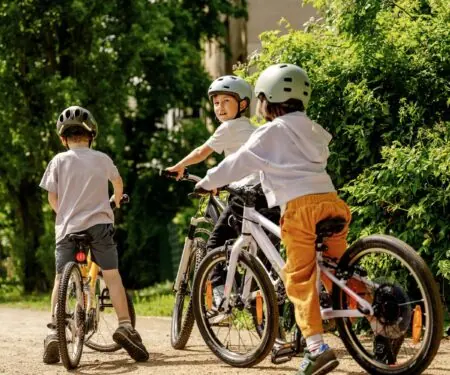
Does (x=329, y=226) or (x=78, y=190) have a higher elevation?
(x=78, y=190)

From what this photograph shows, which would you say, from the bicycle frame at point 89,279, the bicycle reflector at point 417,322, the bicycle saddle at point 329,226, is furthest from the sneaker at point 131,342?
the bicycle reflector at point 417,322

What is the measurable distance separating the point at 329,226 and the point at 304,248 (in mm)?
182

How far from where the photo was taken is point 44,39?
21.1 meters

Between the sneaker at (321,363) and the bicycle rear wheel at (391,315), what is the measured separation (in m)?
0.28

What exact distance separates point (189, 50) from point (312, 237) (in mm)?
17982

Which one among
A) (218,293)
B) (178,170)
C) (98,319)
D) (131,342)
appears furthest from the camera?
(98,319)

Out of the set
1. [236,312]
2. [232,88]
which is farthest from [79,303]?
[232,88]

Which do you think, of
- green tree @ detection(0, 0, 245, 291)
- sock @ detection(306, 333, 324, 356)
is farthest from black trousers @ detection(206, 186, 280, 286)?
green tree @ detection(0, 0, 245, 291)

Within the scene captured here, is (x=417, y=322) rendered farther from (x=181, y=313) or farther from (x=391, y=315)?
(x=181, y=313)

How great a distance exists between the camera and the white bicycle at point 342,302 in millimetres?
6176

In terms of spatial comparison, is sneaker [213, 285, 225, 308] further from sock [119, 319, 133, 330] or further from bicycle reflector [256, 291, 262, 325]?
sock [119, 319, 133, 330]

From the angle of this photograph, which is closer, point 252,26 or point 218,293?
point 218,293

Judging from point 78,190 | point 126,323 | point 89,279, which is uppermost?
point 78,190

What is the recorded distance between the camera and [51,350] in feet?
26.3
